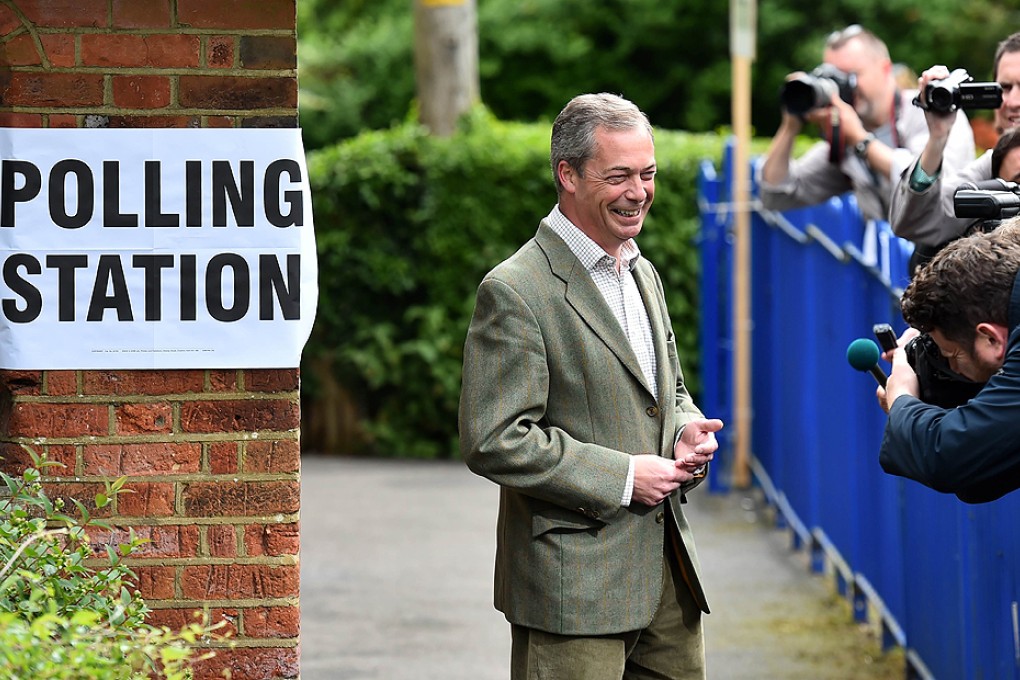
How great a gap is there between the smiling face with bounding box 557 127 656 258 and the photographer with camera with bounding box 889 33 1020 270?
4.32 feet

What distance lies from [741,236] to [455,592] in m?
3.12

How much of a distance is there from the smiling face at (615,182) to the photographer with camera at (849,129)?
7.44 feet

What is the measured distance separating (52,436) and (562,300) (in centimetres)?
137

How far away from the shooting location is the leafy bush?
8.75 feet

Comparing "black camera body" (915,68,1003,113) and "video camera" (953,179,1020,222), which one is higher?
"black camera body" (915,68,1003,113)

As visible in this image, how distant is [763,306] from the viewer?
9.52m

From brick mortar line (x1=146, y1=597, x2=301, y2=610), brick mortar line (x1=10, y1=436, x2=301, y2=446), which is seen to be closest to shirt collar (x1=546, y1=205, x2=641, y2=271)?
brick mortar line (x1=10, y1=436, x2=301, y2=446)

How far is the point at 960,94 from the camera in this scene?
14.9ft

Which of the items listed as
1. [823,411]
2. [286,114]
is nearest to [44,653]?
[286,114]

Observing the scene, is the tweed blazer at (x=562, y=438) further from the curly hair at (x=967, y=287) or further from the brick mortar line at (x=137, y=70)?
the brick mortar line at (x=137, y=70)

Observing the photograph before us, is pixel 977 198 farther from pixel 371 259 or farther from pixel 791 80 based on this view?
pixel 371 259

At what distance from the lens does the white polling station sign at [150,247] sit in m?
4.06

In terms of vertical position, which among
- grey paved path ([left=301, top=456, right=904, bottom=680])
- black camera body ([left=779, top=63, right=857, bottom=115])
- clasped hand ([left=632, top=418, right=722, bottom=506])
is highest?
black camera body ([left=779, top=63, right=857, bottom=115])

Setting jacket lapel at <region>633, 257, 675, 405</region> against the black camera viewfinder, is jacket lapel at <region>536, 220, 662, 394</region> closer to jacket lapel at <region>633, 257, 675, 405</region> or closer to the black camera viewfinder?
jacket lapel at <region>633, 257, 675, 405</region>
